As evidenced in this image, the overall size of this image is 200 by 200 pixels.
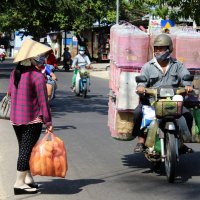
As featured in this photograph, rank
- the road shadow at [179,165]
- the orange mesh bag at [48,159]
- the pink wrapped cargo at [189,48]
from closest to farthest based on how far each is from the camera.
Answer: the orange mesh bag at [48,159]
the road shadow at [179,165]
the pink wrapped cargo at [189,48]

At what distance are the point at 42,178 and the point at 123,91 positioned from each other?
1605 millimetres

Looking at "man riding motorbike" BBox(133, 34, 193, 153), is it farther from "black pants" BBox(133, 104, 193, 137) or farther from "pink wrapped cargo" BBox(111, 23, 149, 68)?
"pink wrapped cargo" BBox(111, 23, 149, 68)

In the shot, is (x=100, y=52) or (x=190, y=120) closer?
(x=190, y=120)

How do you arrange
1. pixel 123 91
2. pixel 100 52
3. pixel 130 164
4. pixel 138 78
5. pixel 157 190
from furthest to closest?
pixel 100 52
pixel 130 164
pixel 123 91
pixel 138 78
pixel 157 190

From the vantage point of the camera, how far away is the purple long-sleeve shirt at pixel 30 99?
7105 millimetres

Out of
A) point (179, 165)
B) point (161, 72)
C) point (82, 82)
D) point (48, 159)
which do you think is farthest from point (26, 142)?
point (82, 82)

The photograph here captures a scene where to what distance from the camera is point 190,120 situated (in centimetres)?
824

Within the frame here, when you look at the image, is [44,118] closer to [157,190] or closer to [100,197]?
[100,197]

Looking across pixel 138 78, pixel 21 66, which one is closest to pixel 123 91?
pixel 138 78

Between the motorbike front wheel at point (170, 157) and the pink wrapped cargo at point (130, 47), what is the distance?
1.30 meters

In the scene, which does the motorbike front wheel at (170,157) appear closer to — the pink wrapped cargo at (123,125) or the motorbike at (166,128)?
the motorbike at (166,128)

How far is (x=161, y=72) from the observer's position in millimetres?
8383

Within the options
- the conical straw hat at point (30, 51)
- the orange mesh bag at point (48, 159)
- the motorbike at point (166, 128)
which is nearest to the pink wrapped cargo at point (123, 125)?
the motorbike at point (166, 128)

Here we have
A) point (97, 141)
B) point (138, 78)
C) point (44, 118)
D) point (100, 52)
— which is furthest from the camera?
point (100, 52)
